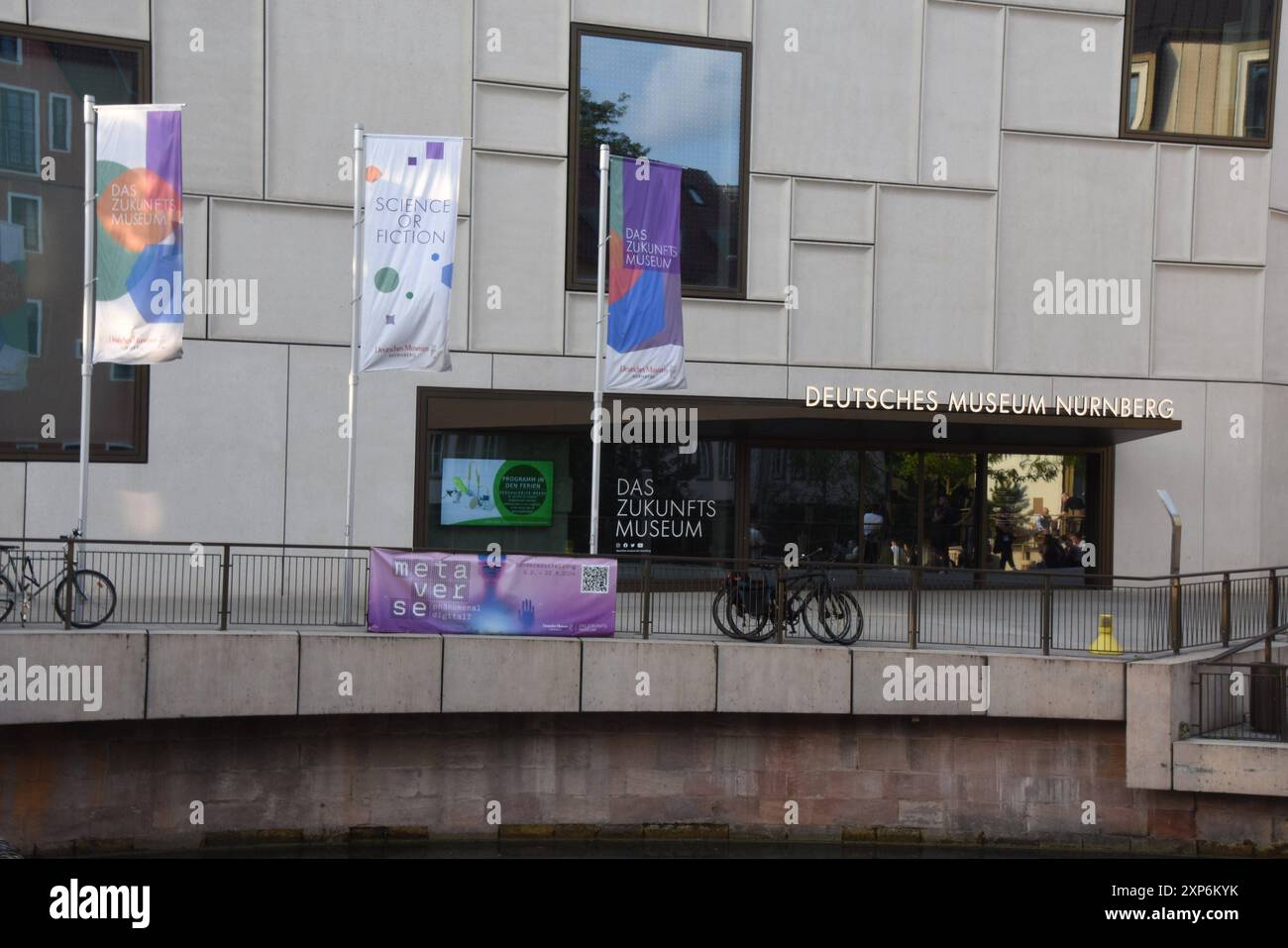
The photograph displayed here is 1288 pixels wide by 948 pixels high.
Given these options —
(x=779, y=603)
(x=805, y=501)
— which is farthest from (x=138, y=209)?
(x=805, y=501)

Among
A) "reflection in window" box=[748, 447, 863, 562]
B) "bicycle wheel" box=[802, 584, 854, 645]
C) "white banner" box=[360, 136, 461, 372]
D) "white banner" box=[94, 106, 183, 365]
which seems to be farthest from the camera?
"reflection in window" box=[748, 447, 863, 562]

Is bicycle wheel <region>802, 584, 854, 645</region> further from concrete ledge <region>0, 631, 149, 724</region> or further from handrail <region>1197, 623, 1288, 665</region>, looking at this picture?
concrete ledge <region>0, 631, 149, 724</region>

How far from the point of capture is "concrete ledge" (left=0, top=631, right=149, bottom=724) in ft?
43.9

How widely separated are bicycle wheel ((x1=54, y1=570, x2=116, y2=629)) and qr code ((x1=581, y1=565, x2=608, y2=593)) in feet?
17.0

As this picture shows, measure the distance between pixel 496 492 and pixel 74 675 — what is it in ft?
28.1

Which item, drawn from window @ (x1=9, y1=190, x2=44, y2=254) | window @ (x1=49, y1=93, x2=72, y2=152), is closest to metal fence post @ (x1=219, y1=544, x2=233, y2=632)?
window @ (x1=9, y1=190, x2=44, y2=254)

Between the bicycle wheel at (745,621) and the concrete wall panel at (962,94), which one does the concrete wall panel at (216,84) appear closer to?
the bicycle wheel at (745,621)

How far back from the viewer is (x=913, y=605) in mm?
15586

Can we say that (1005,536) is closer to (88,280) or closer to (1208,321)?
(1208,321)

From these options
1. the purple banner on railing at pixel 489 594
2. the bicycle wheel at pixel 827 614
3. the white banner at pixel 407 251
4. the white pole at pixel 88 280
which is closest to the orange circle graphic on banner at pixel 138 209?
the white pole at pixel 88 280

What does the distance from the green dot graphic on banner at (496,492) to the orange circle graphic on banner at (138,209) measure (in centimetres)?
657

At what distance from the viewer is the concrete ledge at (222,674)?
547 inches

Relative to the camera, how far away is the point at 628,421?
2144cm
